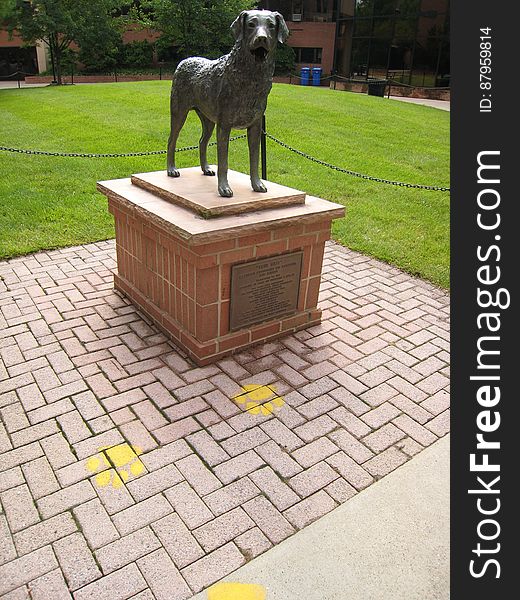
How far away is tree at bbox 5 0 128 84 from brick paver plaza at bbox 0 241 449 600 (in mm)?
20327

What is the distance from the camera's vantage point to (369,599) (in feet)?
7.44

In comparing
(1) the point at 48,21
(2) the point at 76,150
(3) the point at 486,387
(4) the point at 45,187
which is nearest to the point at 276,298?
(3) the point at 486,387

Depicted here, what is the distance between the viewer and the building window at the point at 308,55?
32469 millimetres

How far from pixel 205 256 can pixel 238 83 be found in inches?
47.7

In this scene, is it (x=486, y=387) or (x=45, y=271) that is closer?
(x=486, y=387)

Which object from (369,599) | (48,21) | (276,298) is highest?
(48,21)

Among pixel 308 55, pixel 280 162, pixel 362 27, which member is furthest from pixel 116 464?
pixel 308 55

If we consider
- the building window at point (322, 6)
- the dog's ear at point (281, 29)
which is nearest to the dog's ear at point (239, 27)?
the dog's ear at point (281, 29)

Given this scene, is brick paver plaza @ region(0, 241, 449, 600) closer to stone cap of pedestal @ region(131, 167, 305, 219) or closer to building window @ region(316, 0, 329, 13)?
stone cap of pedestal @ region(131, 167, 305, 219)

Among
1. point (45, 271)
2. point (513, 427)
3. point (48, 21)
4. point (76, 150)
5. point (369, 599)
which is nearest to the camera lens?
point (369, 599)

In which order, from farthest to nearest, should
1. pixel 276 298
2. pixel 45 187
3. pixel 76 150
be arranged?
pixel 76 150, pixel 45 187, pixel 276 298

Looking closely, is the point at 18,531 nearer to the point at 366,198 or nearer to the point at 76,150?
the point at 366,198

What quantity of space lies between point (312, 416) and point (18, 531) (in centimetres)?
180

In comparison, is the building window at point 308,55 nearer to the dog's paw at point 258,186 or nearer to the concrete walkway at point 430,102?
the concrete walkway at point 430,102
